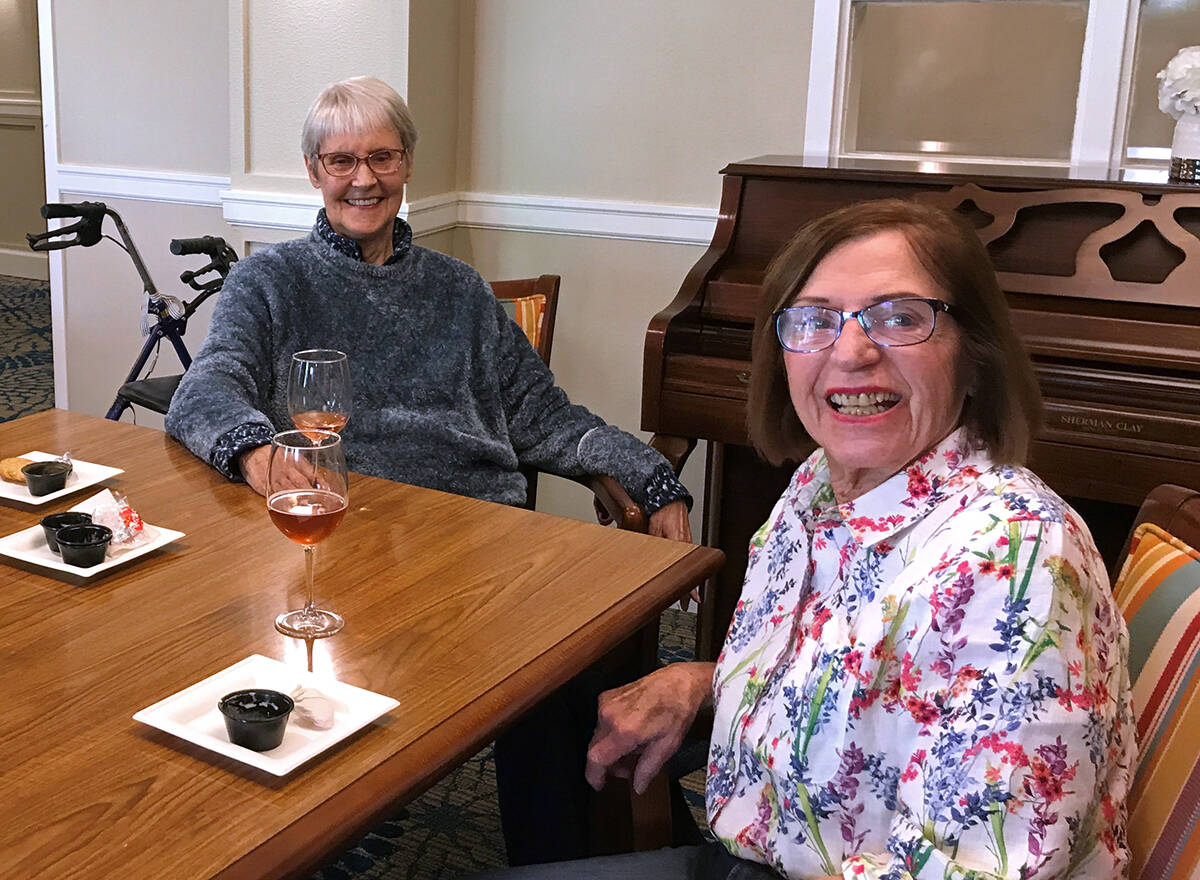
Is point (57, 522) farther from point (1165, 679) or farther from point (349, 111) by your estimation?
point (1165, 679)

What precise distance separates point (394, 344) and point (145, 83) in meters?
2.10

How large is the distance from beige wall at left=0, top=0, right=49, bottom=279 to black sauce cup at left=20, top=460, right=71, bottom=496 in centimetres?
602

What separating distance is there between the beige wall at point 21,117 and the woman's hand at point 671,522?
6108mm

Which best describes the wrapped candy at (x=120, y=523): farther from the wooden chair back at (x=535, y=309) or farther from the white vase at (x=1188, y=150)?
the white vase at (x=1188, y=150)

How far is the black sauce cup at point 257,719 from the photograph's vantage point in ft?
3.58

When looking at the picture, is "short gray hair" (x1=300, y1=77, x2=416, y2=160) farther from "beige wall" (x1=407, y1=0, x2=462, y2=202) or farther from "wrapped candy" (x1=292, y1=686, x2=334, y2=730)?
"wrapped candy" (x1=292, y1=686, x2=334, y2=730)

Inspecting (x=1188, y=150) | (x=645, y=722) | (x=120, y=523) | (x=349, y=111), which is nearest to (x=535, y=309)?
(x=349, y=111)

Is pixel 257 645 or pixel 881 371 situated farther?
pixel 257 645

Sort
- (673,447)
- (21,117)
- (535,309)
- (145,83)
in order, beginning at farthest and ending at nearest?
(21,117), (145,83), (535,309), (673,447)

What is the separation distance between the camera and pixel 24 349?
601cm

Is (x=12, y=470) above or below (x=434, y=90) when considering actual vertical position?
below

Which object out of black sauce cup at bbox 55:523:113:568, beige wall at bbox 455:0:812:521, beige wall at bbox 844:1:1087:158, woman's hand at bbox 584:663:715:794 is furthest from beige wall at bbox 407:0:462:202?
woman's hand at bbox 584:663:715:794

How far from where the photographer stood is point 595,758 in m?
1.50

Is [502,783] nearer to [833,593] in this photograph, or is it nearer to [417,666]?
[417,666]
